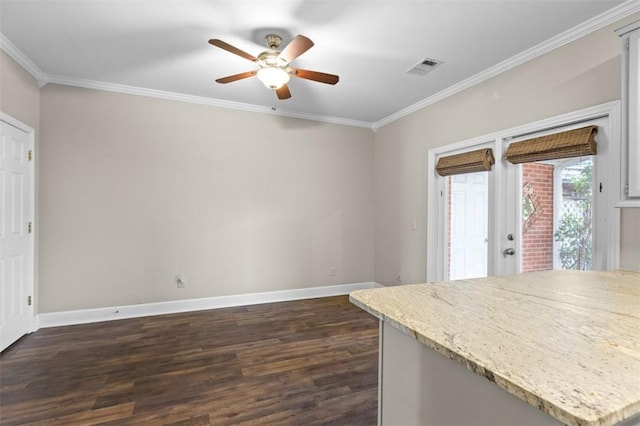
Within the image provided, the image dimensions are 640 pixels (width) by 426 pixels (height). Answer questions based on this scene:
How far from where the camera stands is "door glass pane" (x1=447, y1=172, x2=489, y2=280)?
341 cm

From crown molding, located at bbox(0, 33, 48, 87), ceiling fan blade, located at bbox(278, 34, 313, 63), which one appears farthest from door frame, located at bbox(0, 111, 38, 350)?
ceiling fan blade, located at bbox(278, 34, 313, 63)

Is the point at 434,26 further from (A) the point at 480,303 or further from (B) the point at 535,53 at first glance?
(A) the point at 480,303

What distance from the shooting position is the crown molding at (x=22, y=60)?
2.67 meters

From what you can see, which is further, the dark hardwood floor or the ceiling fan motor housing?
the ceiling fan motor housing

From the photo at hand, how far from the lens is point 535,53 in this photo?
2.74 metres

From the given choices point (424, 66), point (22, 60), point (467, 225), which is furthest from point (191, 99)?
point (467, 225)

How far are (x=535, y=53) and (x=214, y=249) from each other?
13.4 ft

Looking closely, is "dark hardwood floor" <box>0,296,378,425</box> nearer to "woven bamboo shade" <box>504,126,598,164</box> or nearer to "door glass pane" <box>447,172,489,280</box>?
"door glass pane" <box>447,172,489,280</box>

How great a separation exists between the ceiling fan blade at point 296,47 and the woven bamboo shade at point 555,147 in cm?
216

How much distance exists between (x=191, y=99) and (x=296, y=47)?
2.24 metres

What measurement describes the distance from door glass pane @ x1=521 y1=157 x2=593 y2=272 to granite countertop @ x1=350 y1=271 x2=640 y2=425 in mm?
1322

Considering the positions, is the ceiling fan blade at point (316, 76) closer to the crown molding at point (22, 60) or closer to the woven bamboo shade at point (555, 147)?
the woven bamboo shade at point (555, 147)

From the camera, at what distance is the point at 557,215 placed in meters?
2.71

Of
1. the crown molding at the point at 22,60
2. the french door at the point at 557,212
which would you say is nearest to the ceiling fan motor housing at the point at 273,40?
the crown molding at the point at 22,60
